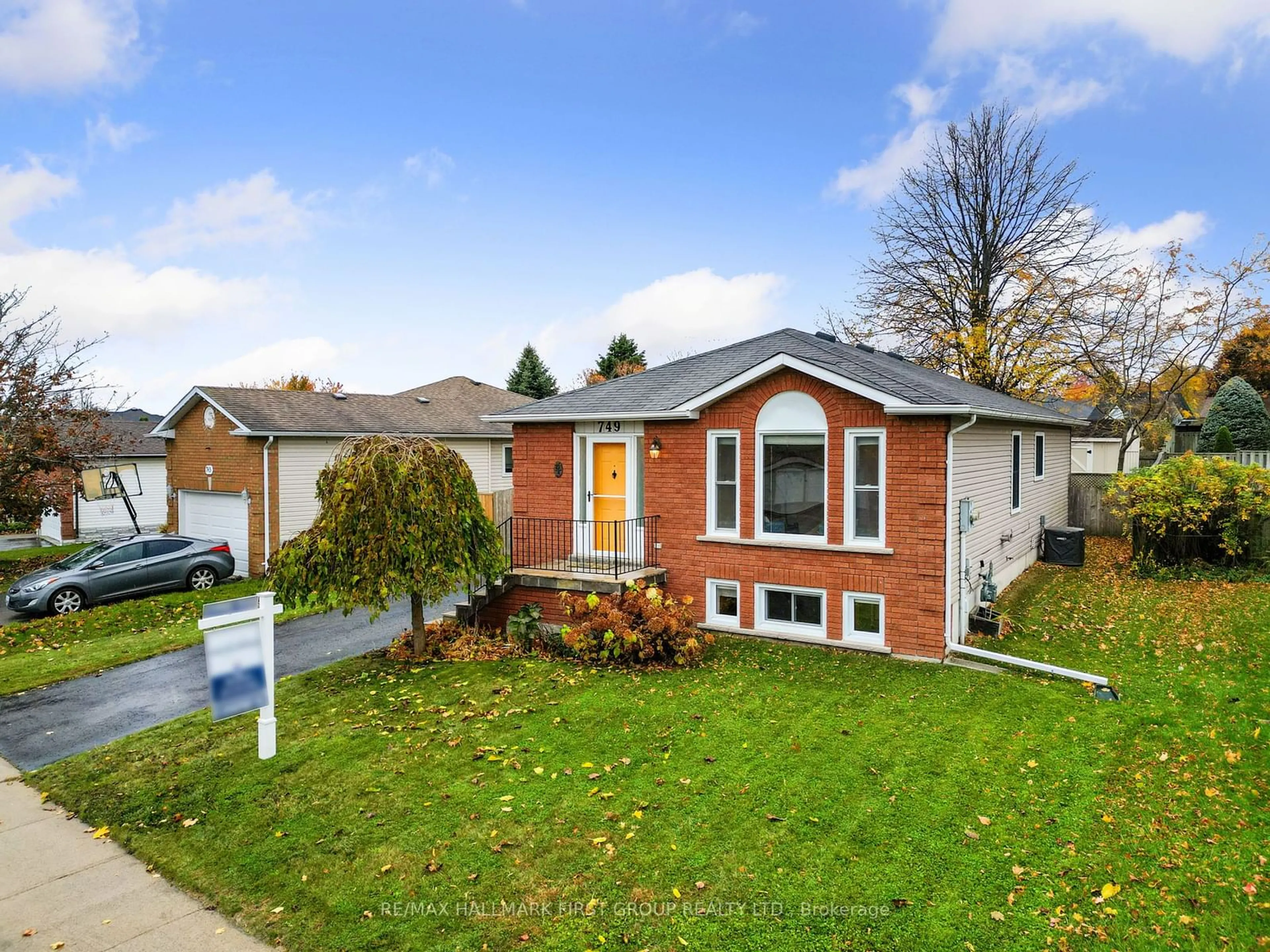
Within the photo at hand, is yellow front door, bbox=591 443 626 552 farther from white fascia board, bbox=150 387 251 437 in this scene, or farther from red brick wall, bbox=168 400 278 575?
white fascia board, bbox=150 387 251 437

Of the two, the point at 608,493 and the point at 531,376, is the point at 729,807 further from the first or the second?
the point at 531,376

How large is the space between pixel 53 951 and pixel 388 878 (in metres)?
2.04

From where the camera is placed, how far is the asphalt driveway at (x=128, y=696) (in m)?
8.25

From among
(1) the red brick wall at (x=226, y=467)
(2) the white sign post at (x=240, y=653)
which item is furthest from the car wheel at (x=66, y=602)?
(2) the white sign post at (x=240, y=653)

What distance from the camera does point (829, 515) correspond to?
→ 402 inches

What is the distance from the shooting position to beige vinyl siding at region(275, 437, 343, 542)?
60.1 feet

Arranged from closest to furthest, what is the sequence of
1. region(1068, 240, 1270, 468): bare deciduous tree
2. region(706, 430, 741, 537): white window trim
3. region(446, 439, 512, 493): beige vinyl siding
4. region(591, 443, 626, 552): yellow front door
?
region(706, 430, 741, 537): white window trim, region(591, 443, 626, 552): yellow front door, region(1068, 240, 1270, 468): bare deciduous tree, region(446, 439, 512, 493): beige vinyl siding

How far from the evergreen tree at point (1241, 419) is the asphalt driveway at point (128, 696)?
3063cm

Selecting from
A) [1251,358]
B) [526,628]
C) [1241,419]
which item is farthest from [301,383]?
[1251,358]

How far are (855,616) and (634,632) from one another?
326 cm

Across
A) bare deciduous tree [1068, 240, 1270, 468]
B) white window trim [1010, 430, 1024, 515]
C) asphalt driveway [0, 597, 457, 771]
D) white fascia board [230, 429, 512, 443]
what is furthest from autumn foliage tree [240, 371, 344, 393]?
bare deciduous tree [1068, 240, 1270, 468]

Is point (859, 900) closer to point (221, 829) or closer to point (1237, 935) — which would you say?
point (1237, 935)

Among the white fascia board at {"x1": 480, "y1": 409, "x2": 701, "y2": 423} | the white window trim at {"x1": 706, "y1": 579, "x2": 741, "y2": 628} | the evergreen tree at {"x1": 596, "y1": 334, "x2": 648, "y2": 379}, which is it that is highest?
the evergreen tree at {"x1": 596, "y1": 334, "x2": 648, "y2": 379}

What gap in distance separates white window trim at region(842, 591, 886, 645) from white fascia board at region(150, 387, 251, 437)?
15274mm
